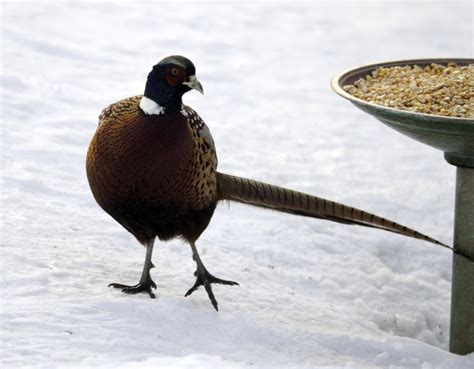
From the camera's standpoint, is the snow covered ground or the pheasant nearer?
the snow covered ground

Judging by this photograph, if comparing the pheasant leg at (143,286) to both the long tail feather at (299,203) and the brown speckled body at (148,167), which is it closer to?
the brown speckled body at (148,167)

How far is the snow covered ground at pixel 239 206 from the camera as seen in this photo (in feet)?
11.3

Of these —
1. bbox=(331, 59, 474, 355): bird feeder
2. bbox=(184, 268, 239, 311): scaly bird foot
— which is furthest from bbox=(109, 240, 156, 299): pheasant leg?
bbox=(331, 59, 474, 355): bird feeder

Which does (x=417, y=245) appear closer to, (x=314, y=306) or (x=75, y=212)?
(x=314, y=306)

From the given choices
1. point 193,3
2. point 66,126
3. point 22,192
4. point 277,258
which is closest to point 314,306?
point 277,258

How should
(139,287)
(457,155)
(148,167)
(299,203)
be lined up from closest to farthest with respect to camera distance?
(148,167)
(139,287)
(457,155)
(299,203)

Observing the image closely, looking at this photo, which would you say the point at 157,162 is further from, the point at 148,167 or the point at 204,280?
the point at 204,280

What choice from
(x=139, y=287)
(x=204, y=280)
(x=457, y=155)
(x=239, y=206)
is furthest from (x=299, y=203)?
(x=239, y=206)

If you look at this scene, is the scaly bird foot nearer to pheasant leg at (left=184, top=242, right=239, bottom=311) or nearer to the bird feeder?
pheasant leg at (left=184, top=242, right=239, bottom=311)

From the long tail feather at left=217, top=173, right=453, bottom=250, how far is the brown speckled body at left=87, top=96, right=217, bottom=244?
1.17 ft

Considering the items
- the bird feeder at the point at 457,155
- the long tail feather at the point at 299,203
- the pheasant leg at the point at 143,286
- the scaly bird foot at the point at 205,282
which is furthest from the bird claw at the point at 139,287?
the bird feeder at the point at 457,155

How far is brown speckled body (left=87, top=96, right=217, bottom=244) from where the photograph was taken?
139 inches

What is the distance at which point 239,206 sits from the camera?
5.41 metres

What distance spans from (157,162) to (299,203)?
0.87 meters
